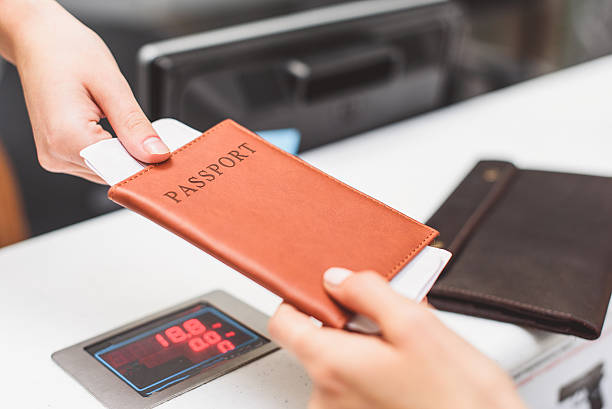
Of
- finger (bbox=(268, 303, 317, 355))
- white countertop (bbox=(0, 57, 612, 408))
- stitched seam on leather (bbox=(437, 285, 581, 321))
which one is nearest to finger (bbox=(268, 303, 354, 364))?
finger (bbox=(268, 303, 317, 355))

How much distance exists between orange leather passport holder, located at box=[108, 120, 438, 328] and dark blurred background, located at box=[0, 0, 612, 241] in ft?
2.55

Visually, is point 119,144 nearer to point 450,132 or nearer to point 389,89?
point 389,89

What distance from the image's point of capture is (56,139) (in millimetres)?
639

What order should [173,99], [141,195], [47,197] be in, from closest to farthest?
[141,195]
[173,99]
[47,197]

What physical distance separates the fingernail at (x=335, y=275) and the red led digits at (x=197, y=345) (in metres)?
0.21

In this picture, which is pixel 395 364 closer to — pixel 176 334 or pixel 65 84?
pixel 176 334

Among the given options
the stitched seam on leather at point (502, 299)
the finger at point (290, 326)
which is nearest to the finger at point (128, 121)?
the finger at point (290, 326)

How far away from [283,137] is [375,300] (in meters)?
0.59

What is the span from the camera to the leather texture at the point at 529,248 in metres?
0.63

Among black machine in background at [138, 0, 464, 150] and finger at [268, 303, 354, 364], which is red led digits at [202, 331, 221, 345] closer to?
finger at [268, 303, 354, 364]

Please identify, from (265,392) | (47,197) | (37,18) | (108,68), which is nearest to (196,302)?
(265,392)

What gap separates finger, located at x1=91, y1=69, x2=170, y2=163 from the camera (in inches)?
20.8

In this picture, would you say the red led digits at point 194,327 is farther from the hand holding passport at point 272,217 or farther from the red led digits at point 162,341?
the hand holding passport at point 272,217

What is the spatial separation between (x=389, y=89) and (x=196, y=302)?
23.8 inches
